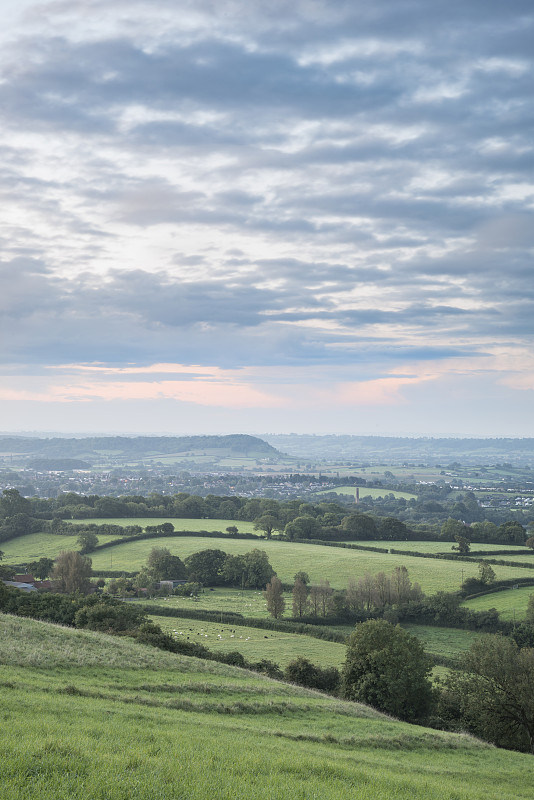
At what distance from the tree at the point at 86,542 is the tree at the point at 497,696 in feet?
315

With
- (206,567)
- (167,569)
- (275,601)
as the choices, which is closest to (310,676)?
(275,601)

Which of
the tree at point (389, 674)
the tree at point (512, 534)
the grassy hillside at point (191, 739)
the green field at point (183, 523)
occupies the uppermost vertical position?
the grassy hillside at point (191, 739)

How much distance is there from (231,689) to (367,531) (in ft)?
384

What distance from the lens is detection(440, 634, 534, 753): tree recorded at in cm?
3694

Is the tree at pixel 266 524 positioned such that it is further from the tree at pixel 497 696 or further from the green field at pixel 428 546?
the tree at pixel 497 696

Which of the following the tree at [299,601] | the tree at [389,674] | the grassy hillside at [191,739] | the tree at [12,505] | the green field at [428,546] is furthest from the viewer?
the tree at [12,505]

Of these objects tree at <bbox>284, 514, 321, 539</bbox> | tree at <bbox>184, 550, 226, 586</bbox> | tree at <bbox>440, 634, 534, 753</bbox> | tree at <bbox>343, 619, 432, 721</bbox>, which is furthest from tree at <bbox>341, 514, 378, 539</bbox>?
tree at <bbox>440, 634, 534, 753</bbox>

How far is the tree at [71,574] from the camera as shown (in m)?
93.2

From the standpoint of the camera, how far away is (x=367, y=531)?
476ft

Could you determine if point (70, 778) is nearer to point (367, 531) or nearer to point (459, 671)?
point (459, 671)

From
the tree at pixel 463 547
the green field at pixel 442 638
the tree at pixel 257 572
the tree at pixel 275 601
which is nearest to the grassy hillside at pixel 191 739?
the green field at pixel 442 638

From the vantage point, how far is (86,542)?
123 meters

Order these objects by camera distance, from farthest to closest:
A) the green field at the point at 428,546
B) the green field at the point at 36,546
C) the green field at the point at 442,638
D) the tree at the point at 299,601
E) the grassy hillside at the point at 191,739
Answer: the green field at the point at 428,546
the green field at the point at 36,546
the tree at the point at 299,601
the green field at the point at 442,638
the grassy hillside at the point at 191,739

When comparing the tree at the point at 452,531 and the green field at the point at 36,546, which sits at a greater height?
the tree at the point at 452,531
